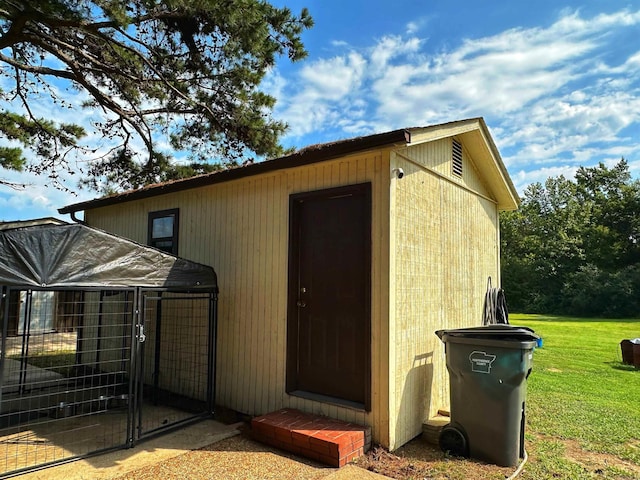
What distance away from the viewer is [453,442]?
12.5 ft

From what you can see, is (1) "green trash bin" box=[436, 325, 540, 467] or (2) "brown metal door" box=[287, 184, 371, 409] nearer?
(1) "green trash bin" box=[436, 325, 540, 467]

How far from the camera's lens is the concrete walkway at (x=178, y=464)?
3295 millimetres

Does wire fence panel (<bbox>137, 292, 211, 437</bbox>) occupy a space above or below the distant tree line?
below

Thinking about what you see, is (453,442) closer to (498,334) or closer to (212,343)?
(498,334)

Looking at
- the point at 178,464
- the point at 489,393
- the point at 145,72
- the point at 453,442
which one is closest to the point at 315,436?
the point at 178,464

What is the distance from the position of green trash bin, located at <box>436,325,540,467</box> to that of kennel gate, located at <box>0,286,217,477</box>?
285 cm

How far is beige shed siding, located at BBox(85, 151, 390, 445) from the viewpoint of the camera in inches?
155

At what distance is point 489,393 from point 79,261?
152 inches

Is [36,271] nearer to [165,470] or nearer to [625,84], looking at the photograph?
[165,470]

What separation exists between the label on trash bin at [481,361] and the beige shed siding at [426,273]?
65 centimetres

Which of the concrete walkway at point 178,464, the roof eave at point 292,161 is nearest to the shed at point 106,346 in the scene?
the concrete walkway at point 178,464

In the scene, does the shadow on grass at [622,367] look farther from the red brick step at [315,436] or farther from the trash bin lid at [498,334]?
the red brick step at [315,436]

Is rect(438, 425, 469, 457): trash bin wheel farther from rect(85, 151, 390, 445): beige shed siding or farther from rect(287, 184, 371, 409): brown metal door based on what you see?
rect(287, 184, 371, 409): brown metal door

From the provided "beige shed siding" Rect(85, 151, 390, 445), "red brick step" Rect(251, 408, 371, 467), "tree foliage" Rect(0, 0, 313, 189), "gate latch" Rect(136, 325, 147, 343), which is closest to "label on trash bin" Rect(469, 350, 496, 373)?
"beige shed siding" Rect(85, 151, 390, 445)
